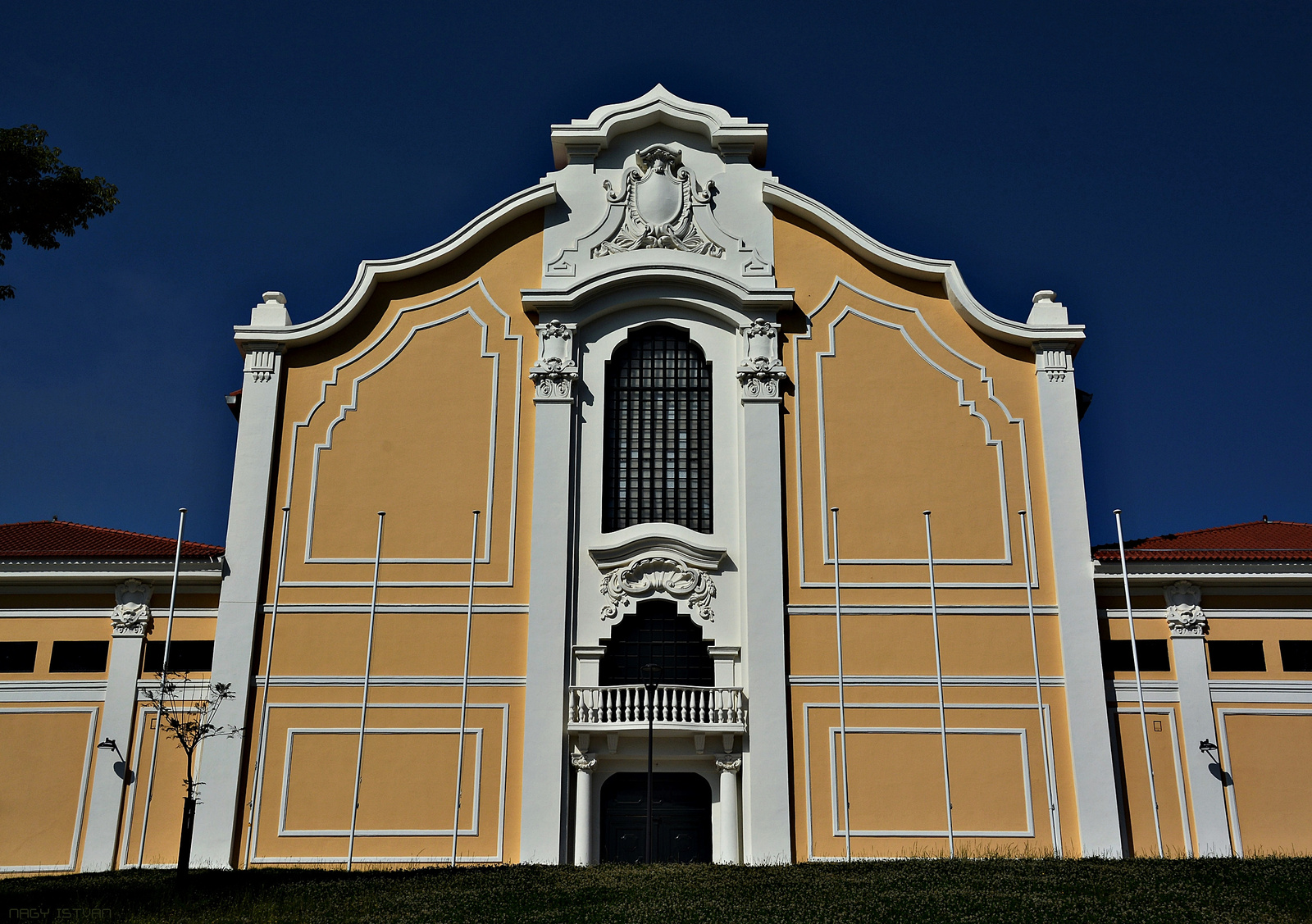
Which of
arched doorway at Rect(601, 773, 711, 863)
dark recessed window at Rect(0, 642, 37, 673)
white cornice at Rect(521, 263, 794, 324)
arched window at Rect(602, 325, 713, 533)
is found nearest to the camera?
arched doorway at Rect(601, 773, 711, 863)

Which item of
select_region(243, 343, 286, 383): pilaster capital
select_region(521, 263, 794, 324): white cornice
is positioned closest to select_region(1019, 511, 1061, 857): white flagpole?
select_region(521, 263, 794, 324): white cornice

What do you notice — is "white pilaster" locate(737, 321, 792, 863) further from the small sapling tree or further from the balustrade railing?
the small sapling tree

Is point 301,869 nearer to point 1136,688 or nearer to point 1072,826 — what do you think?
point 1072,826

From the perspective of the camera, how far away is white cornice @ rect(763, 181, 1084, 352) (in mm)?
28781

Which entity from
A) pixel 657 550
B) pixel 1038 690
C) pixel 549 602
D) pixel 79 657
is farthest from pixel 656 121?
pixel 79 657

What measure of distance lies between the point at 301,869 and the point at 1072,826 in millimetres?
15799

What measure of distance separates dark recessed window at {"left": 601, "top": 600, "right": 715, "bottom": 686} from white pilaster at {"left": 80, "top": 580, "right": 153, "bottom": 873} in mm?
10195

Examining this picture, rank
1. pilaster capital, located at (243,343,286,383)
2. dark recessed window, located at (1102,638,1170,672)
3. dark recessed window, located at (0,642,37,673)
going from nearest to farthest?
dark recessed window, located at (0,642,37,673) < dark recessed window, located at (1102,638,1170,672) < pilaster capital, located at (243,343,286,383)

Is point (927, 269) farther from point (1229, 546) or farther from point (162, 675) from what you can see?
point (162, 675)

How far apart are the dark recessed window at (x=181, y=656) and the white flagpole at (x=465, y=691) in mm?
5582

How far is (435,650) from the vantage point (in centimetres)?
2655

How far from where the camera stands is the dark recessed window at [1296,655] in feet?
87.7

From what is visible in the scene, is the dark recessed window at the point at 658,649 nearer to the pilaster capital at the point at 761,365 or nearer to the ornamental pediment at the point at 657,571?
the ornamental pediment at the point at 657,571

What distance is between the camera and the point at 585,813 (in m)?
25.4
